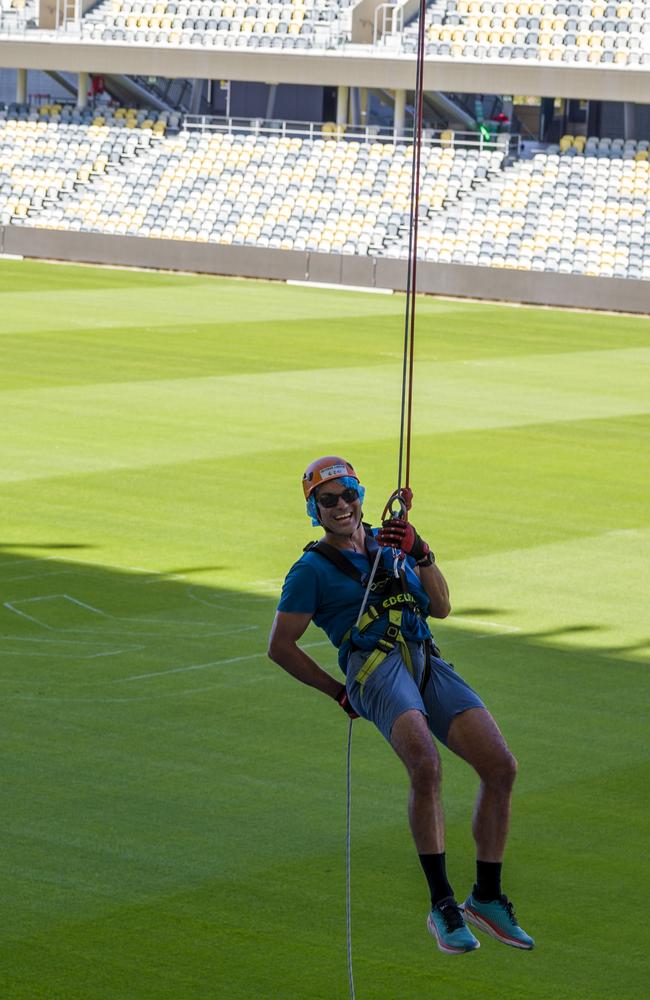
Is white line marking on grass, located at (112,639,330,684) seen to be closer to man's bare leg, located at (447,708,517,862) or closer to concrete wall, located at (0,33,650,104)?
man's bare leg, located at (447,708,517,862)

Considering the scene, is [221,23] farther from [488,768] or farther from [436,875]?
[436,875]

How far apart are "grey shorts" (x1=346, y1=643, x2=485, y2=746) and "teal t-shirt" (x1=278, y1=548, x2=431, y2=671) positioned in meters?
0.12

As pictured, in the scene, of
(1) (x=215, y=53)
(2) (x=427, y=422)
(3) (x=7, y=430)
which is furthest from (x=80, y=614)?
(1) (x=215, y=53)

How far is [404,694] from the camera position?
7.92 m

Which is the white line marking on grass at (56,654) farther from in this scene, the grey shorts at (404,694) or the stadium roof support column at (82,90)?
the stadium roof support column at (82,90)

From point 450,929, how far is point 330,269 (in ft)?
132

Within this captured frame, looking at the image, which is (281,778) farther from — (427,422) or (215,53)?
(215,53)

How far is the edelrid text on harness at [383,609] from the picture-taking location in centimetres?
808

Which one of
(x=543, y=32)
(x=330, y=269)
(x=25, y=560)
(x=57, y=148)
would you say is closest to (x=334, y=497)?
(x=25, y=560)

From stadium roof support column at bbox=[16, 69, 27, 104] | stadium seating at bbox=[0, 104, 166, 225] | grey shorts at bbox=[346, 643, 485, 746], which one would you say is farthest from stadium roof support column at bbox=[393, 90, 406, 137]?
grey shorts at bbox=[346, 643, 485, 746]

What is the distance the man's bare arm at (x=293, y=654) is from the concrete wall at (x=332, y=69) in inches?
1644

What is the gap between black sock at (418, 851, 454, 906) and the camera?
775 cm

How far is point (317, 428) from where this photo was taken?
24500 mm

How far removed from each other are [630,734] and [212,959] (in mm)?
4599
